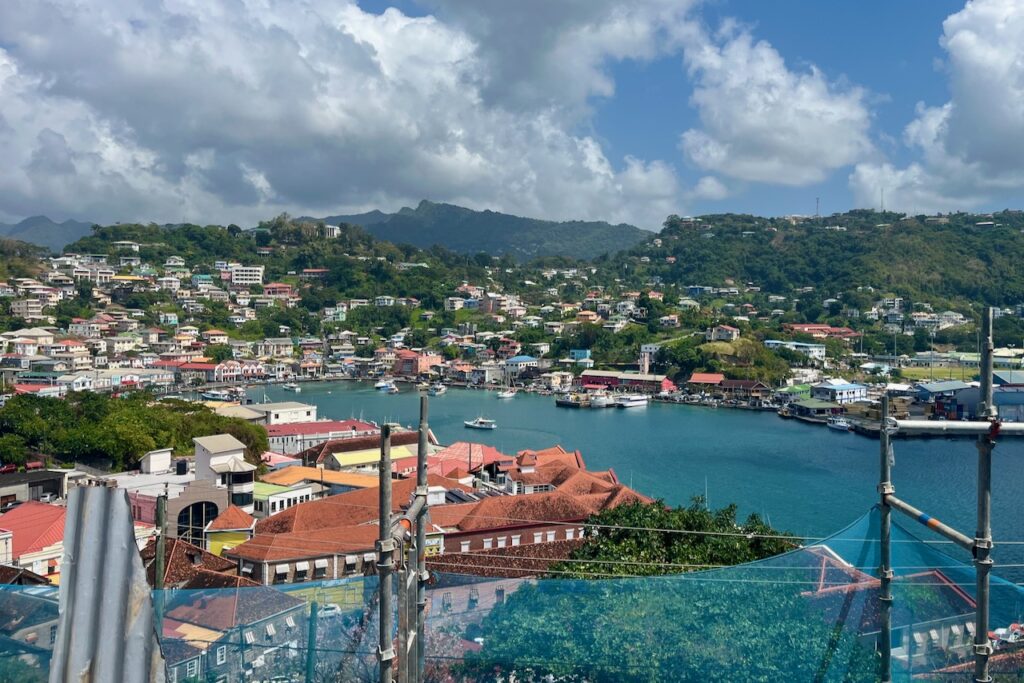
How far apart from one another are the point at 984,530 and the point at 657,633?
743 mm

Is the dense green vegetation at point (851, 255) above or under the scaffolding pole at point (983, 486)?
above

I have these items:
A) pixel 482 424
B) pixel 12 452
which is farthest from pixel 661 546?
pixel 482 424

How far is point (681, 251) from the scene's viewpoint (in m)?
50.8

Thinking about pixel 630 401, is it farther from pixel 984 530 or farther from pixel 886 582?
pixel 984 530

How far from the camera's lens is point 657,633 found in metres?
1.83

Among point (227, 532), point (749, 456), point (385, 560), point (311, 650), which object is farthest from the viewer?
point (749, 456)

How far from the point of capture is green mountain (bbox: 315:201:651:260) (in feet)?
354

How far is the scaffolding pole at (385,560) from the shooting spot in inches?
48.0

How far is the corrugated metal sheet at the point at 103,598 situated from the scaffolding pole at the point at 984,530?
49.7 inches

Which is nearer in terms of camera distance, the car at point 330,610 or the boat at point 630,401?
the car at point 330,610

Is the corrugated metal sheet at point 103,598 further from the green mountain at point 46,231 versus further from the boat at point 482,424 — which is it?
the green mountain at point 46,231

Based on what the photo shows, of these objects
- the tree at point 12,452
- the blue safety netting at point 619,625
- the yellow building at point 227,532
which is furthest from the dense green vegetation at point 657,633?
the tree at point 12,452

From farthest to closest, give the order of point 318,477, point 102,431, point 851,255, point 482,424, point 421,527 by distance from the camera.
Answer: point 851,255, point 482,424, point 102,431, point 318,477, point 421,527

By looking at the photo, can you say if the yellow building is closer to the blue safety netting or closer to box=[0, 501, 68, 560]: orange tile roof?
box=[0, 501, 68, 560]: orange tile roof
